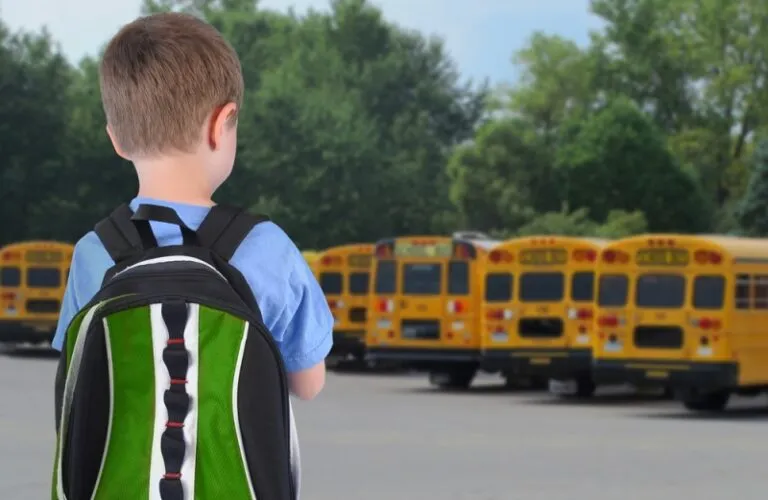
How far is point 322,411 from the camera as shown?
901 inches

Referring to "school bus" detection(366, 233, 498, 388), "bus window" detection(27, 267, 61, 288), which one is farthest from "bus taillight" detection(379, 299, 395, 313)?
"bus window" detection(27, 267, 61, 288)

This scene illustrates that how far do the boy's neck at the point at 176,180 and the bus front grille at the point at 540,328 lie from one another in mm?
23555

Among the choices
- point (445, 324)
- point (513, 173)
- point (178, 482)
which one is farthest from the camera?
point (513, 173)

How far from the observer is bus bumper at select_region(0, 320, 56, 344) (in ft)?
121

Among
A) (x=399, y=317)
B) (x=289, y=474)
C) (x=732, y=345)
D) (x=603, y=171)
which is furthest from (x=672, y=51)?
(x=289, y=474)

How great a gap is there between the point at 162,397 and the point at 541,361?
932 inches

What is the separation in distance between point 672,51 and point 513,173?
43.9 feet

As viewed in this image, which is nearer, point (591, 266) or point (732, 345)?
point (732, 345)

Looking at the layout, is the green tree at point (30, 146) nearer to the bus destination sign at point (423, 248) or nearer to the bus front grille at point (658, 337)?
the bus destination sign at point (423, 248)

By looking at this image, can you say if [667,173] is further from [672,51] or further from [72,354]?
[72,354]

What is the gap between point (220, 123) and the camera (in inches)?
120

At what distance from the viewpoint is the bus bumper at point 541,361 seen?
26091 mm

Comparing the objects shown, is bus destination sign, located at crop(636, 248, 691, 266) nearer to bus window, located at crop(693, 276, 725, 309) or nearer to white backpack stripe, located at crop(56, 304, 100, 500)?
bus window, located at crop(693, 276, 725, 309)

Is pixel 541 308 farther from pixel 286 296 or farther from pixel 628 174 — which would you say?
pixel 628 174
